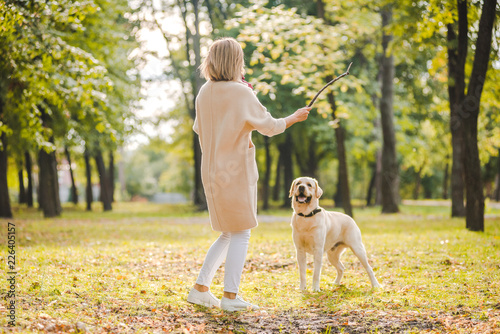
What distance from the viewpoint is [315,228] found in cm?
580

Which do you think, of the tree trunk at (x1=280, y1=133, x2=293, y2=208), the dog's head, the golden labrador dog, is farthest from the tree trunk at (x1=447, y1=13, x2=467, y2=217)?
the tree trunk at (x1=280, y1=133, x2=293, y2=208)

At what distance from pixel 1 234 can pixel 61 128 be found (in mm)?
8590

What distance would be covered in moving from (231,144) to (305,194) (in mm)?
1316

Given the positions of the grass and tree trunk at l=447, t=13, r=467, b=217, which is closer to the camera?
the grass

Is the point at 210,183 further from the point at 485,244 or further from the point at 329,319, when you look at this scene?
the point at 485,244

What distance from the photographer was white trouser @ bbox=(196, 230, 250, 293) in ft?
15.8

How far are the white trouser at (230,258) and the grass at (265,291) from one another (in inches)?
11.9

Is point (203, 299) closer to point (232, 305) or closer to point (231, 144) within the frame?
point (232, 305)

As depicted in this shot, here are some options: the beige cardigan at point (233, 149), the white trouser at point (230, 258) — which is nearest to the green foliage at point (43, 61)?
the beige cardigan at point (233, 149)

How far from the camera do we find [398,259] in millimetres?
8164

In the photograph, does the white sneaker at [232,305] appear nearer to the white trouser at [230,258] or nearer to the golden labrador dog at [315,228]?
the white trouser at [230,258]

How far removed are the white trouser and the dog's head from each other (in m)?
1.00

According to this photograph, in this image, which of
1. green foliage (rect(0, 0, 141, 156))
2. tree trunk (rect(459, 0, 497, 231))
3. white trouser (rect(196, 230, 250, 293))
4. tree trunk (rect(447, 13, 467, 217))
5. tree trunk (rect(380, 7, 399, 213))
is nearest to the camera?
white trouser (rect(196, 230, 250, 293))

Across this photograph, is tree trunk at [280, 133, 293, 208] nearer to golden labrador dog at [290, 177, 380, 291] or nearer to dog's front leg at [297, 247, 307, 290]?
golden labrador dog at [290, 177, 380, 291]
